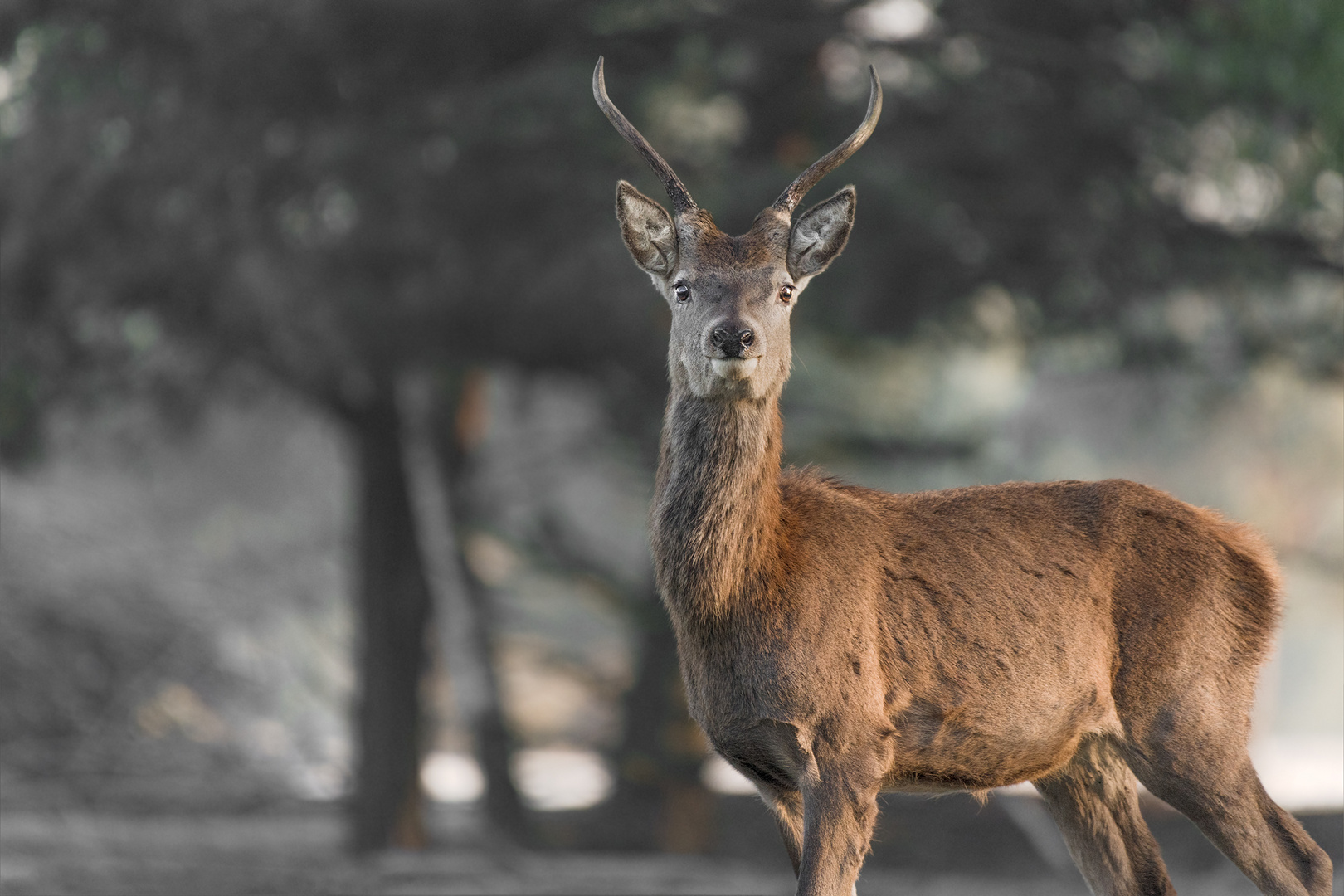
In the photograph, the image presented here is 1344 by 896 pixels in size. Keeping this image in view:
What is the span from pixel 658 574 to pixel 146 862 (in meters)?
7.08

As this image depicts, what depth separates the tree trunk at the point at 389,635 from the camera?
1374cm

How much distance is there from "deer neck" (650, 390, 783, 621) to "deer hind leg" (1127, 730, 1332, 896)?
1527 millimetres

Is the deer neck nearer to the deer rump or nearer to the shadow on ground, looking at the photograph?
the deer rump

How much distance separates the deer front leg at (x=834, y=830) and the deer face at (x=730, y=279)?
1.28 metres

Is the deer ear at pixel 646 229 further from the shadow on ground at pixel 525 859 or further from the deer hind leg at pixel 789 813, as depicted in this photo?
the shadow on ground at pixel 525 859

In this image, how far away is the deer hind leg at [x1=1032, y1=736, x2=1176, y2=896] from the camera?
5.80 m

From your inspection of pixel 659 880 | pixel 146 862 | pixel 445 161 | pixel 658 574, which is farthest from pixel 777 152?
pixel 658 574

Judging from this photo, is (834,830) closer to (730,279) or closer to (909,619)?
(909,619)

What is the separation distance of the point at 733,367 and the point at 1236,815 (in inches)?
90.4

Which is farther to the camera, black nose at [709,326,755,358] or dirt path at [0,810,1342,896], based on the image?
dirt path at [0,810,1342,896]

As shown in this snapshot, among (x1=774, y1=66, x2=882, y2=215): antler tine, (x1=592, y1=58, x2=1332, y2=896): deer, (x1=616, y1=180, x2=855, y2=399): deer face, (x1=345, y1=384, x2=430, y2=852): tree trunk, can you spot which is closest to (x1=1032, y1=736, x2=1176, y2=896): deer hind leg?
(x1=592, y1=58, x2=1332, y2=896): deer

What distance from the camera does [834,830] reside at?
495 centimetres

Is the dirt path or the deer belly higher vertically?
the deer belly

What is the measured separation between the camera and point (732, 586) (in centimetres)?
518
